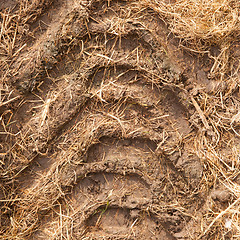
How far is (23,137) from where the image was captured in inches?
73.6

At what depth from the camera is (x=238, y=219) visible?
1793mm

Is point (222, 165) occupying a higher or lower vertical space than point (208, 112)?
lower

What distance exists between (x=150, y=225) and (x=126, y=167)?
Result: 413 millimetres

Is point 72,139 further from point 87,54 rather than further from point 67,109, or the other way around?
point 87,54

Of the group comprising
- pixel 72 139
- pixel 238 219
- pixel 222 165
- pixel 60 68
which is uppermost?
pixel 60 68

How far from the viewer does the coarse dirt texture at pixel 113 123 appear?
72.8 inches

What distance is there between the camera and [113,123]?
186cm

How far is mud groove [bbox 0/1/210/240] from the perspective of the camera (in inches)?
72.9

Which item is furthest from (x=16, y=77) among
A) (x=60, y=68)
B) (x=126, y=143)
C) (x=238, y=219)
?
(x=238, y=219)

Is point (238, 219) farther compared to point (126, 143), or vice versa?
point (126, 143)

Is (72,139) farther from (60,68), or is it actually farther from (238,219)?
(238,219)

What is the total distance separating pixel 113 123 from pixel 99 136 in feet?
0.40

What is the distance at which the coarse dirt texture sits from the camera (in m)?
1.85

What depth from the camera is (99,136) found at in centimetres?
186
